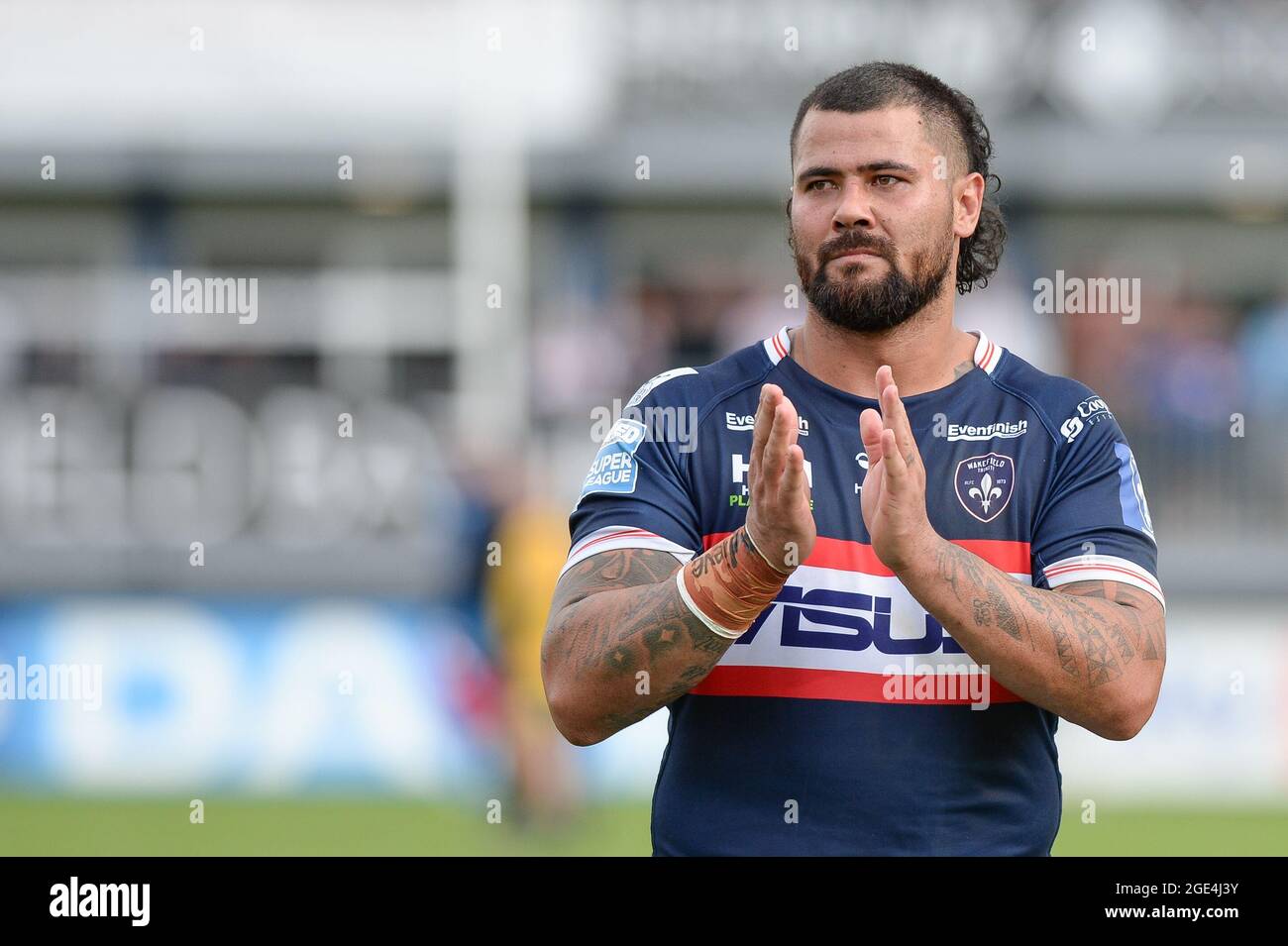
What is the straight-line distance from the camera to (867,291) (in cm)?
316

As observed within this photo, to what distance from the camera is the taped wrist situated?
9.12 feet

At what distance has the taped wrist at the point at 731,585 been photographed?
2.78 meters

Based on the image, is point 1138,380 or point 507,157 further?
point 507,157

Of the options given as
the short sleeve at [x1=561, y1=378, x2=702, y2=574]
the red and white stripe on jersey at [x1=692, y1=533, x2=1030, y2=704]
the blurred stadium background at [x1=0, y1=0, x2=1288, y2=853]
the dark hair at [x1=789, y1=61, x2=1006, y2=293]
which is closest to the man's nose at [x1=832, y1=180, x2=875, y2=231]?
the dark hair at [x1=789, y1=61, x2=1006, y2=293]

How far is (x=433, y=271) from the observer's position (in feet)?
59.0

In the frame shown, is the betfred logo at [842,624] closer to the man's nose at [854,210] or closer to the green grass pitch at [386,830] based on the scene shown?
the man's nose at [854,210]

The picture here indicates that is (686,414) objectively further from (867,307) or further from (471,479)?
→ (471,479)

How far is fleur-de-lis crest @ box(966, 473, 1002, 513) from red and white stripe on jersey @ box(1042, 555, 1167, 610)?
0.17 meters

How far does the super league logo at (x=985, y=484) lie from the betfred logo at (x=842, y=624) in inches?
9.1

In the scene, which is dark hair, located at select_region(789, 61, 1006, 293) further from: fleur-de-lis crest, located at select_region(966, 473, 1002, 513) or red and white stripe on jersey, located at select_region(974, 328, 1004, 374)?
fleur-de-lis crest, located at select_region(966, 473, 1002, 513)
